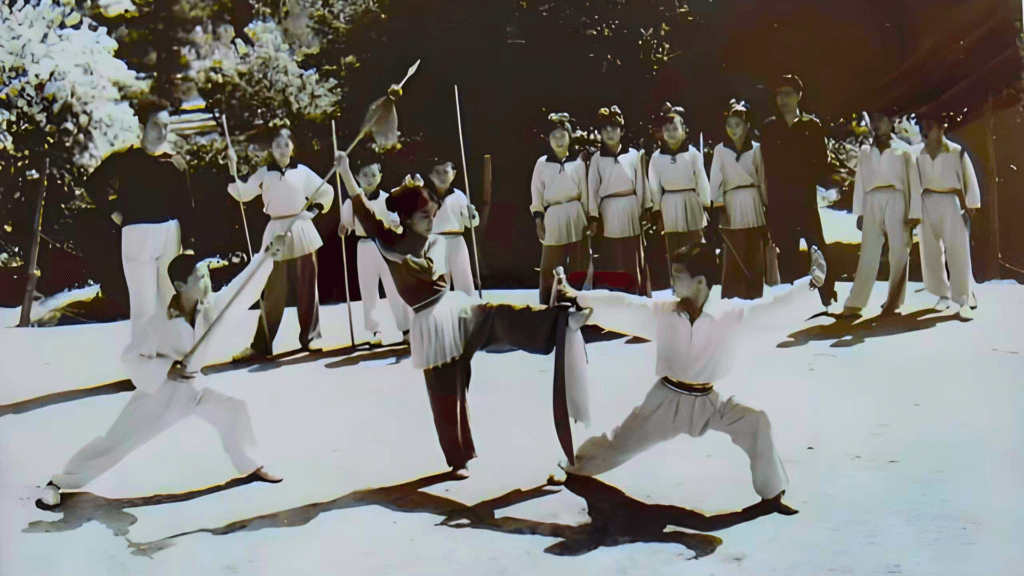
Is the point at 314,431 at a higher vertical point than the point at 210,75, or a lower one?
lower

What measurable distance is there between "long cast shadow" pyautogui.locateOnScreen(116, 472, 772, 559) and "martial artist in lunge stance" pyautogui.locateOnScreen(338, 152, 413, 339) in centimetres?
57

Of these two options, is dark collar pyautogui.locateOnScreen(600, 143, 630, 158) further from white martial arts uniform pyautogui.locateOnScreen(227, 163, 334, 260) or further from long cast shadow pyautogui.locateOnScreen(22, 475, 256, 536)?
long cast shadow pyautogui.locateOnScreen(22, 475, 256, 536)

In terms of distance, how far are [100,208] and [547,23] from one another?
5.33 ft

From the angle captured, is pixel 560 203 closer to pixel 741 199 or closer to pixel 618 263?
pixel 618 263

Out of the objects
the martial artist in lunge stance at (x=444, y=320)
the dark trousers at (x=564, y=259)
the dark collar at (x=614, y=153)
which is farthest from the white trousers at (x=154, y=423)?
the dark collar at (x=614, y=153)

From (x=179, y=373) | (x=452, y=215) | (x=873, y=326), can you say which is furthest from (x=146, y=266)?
(x=873, y=326)

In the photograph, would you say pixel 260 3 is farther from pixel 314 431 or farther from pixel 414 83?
pixel 314 431

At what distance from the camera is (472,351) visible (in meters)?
3.16

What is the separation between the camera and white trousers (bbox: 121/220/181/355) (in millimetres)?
3263

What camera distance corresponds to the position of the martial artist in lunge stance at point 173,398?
318 centimetres

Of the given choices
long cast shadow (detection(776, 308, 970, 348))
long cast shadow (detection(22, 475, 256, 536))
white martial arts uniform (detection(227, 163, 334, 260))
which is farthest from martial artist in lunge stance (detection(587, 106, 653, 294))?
long cast shadow (detection(22, 475, 256, 536))

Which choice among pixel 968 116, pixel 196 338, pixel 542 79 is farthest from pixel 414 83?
pixel 968 116

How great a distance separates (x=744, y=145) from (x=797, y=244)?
0.38m

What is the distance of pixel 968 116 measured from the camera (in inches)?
137
